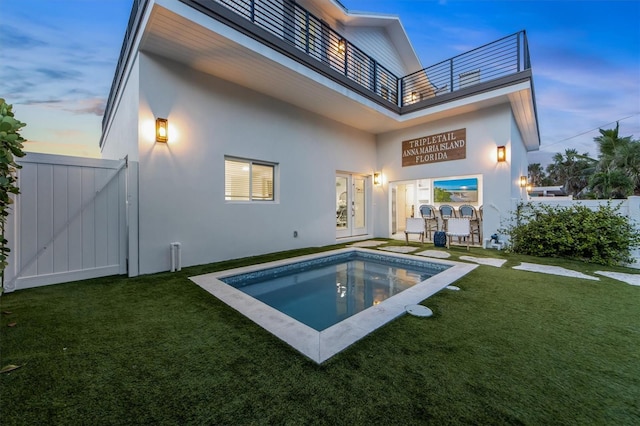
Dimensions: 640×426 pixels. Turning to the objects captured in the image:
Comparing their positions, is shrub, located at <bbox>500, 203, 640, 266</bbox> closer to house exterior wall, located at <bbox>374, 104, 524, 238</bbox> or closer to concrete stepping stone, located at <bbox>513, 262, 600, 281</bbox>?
house exterior wall, located at <bbox>374, 104, 524, 238</bbox>

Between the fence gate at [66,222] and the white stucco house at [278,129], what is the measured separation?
41cm

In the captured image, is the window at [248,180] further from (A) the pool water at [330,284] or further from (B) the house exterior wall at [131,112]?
(A) the pool water at [330,284]

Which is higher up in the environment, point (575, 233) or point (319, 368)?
point (575, 233)

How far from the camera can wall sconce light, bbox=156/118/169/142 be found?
4.63 metres

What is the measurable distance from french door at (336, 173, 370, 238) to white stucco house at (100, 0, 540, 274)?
0.06 m

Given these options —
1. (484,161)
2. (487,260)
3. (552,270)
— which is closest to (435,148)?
(484,161)

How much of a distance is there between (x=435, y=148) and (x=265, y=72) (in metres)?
5.68

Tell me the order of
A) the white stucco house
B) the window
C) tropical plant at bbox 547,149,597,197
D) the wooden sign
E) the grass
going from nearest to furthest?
the grass, the white stucco house, the window, the wooden sign, tropical plant at bbox 547,149,597,197

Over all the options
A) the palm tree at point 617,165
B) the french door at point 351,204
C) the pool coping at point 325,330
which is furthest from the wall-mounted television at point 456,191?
the palm tree at point 617,165

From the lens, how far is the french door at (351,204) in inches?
342

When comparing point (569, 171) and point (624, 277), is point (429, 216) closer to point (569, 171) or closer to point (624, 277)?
point (624, 277)

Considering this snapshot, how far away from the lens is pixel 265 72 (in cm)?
534

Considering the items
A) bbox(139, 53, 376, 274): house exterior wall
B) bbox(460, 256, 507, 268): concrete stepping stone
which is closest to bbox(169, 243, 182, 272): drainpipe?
bbox(139, 53, 376, 274): house exterior wall

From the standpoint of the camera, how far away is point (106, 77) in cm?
848
